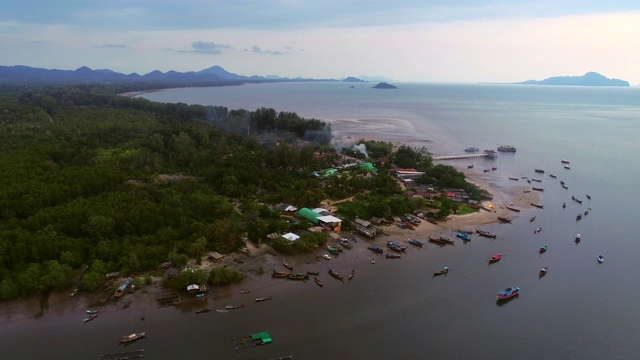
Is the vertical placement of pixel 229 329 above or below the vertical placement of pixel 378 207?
below

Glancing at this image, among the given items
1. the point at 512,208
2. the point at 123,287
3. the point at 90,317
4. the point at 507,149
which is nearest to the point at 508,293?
the point at 512,208

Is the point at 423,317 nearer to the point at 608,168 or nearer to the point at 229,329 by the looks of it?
the point at 229,329

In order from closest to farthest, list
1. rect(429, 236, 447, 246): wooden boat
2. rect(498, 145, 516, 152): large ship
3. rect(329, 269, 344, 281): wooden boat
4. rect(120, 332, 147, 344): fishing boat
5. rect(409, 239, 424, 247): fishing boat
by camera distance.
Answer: rect(120, 332, 147, 344): fishing boat
rect(329, 269, 344, 281): wooden boat
rect(409, 239, 424, 247): fishing boat
rect(429, 236, 447, 246): wooden boat
rect(498, 145, 516, 152): large ship

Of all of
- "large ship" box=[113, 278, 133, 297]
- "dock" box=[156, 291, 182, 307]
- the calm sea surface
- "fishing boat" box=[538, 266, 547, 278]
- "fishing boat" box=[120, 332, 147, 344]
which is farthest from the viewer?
"fishing boat" box=[538, 266, 547, 278]

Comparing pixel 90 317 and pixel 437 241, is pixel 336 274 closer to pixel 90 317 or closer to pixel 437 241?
pixel 437 241

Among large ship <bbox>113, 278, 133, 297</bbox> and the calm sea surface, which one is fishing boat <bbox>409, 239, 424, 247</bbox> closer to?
the calm sea surface

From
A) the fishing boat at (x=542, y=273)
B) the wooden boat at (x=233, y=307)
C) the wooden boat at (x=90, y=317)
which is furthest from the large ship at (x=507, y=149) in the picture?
the wooden boat at (x=90, y=317)

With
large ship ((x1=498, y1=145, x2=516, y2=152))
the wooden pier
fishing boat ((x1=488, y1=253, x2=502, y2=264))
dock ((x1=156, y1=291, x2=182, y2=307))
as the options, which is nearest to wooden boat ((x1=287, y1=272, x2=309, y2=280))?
dock ((x1=156, y1=291, x2=182, y2=307))

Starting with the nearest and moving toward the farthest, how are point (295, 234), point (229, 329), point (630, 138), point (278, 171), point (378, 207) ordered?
point (229, 329) < point (295, 234) < point (378, 207) < point (278, 171) < point (630, 138)

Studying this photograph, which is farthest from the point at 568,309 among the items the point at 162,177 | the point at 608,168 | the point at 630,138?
the point at 630,138
